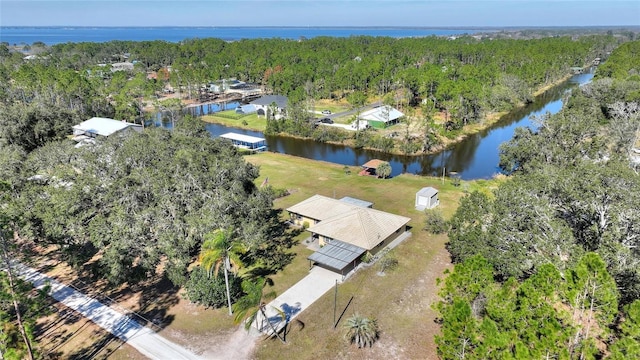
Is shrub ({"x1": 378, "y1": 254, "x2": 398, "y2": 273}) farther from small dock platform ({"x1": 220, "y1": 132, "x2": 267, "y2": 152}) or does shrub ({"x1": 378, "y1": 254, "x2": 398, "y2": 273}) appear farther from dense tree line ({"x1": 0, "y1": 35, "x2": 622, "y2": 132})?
dense tree line ({"x1": 0, "y1": 35, "x2": 622, "y2": 132})

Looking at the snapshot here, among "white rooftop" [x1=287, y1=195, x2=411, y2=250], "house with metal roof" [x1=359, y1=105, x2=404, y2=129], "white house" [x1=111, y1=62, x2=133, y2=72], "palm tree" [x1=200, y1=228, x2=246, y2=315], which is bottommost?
"white rooftop" [x1=287, y1=195, x2=411, y2=250]

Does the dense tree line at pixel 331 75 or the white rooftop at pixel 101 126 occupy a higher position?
the dense tree line at pixel 331 75

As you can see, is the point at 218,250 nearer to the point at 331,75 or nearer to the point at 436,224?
the point at 436,224

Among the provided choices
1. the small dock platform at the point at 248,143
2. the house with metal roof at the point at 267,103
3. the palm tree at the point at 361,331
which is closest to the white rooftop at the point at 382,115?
the house with metal roof at the point at 267,103

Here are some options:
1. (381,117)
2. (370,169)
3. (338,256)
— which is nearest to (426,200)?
(370,169)

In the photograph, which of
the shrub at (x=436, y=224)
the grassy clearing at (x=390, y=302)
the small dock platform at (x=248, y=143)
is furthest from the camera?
the small dock platform at (x=248, y=143)

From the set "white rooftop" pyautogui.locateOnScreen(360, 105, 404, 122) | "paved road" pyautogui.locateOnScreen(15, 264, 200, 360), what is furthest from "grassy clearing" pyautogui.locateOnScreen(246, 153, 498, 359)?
"white rooftop" pyautogui.locateOnScreen(360, 105, 404, 122)

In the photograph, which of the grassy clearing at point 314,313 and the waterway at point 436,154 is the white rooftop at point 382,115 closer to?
the waterway at point 436,154
